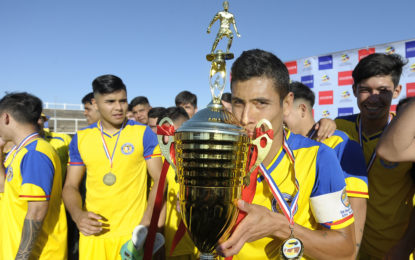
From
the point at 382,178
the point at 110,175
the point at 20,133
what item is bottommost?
the point at 110,175

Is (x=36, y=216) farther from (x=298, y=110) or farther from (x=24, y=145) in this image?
(x=298, y=110)

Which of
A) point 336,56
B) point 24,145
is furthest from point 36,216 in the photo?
point 336,56

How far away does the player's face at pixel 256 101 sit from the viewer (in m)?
1.38

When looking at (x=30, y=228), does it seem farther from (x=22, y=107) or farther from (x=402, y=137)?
(x=402, y=137)

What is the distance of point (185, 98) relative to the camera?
20.1 ft

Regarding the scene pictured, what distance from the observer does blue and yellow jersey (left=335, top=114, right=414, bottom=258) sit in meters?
2.38

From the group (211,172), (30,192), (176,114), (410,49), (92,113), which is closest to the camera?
(211,172)

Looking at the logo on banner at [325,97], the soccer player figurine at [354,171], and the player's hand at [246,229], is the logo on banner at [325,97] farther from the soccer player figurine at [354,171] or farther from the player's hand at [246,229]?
the player's hand at [246,229]

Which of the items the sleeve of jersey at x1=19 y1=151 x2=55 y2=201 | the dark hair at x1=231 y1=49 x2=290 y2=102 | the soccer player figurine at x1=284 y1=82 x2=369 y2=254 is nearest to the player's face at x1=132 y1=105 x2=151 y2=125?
the sleeve of jersey at x1=19 y1=151 x2=55 y2=201

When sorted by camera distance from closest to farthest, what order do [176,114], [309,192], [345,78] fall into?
[309,192]
[176,114]
[345,78]

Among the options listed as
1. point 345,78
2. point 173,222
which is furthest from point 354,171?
point 345,78

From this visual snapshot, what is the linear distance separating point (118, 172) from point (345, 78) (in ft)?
16.0

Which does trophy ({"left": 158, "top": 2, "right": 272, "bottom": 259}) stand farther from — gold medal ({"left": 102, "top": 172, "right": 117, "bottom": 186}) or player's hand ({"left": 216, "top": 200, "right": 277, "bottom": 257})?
gold medal ({"left": 102, "top": 172, "right": 117, "bottom": 186})

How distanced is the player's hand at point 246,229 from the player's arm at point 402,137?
1.01 m
